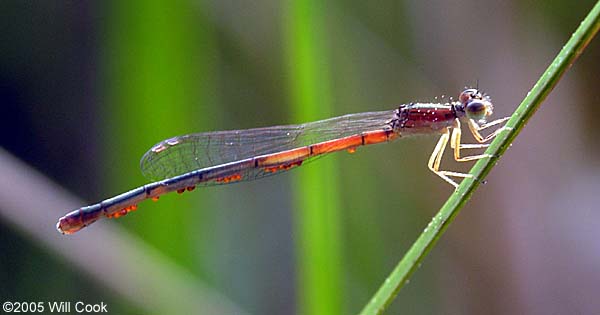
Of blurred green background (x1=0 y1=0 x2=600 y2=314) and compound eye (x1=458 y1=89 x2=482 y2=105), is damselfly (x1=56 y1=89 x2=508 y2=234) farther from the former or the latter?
blurred green background (x1=0 y1=0 x2=600 y2=314)

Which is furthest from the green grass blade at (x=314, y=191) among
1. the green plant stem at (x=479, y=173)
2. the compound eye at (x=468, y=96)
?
the green plant stem at (x=479, y=173)

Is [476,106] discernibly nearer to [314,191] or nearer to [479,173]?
[314,191]

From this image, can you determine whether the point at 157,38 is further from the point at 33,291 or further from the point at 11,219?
the point at 33,291

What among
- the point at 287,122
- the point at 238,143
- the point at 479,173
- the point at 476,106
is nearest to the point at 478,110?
the point at 476,106

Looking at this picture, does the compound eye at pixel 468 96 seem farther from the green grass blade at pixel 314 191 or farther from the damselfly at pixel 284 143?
the green grass blade at pixel 314 191

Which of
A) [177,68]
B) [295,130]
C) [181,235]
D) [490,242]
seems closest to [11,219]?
[181,235]

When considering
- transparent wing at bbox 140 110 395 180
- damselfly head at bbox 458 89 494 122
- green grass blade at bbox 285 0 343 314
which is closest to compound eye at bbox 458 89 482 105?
damselfly head at bbox 458 89 494 122
